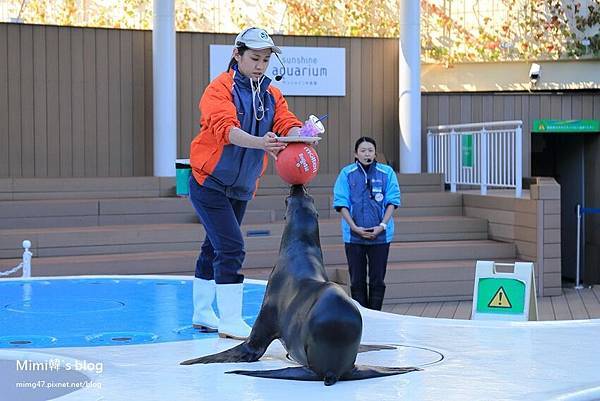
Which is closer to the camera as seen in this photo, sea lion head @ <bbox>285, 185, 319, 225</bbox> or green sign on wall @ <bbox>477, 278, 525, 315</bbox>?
sea lion head @ <bbox>285, 185, 319, 225</bbox>

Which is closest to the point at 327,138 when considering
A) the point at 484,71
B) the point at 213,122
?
the point at 484,71

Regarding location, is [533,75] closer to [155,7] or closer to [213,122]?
[155,7]

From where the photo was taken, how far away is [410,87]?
38.6ft

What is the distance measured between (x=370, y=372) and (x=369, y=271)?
3270 mm

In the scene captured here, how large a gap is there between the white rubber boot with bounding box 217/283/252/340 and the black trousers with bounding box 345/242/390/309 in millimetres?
2288

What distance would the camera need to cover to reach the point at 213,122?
12.9ft

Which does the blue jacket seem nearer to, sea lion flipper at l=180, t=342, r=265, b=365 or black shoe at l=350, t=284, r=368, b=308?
black shoe at l=350, t=284, r=368, b=308

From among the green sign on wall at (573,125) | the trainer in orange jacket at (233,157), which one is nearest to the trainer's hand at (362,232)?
the trainer in orange jacket at (233,157)

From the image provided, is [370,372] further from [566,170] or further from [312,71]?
[566,170]

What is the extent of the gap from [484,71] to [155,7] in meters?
4.62

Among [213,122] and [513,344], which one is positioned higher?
[213,122]

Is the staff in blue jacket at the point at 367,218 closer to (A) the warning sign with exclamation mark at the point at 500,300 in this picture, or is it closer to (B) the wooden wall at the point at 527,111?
(A) the warning sign with exclamation mark at the point at 500,300

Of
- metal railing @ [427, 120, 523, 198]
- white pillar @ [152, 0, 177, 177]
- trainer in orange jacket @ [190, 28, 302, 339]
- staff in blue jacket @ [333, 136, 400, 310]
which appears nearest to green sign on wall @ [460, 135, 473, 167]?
metal railing @ [427, 120, 523, 198]

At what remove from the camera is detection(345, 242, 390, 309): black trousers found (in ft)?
21.2
